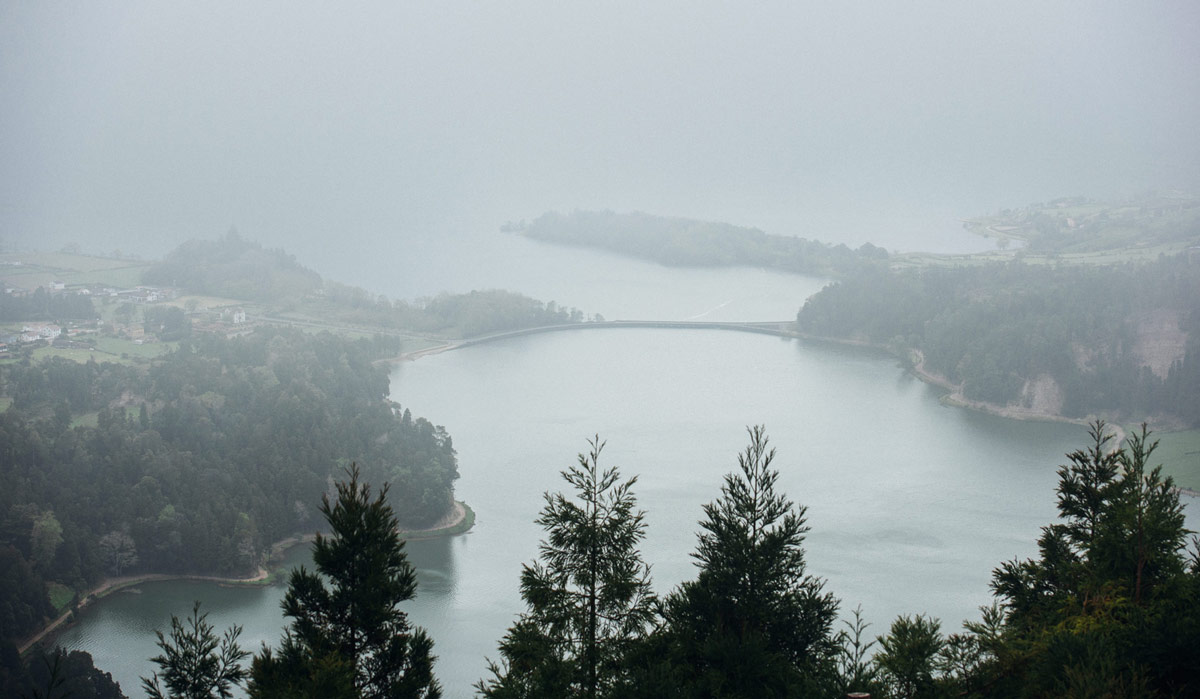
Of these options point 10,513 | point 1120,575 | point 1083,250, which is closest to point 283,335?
point 10,513

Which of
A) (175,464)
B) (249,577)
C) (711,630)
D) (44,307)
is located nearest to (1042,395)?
(249,577)

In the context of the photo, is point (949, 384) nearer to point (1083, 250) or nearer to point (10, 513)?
point (1083, 250)

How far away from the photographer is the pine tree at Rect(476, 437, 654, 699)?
13.6ft

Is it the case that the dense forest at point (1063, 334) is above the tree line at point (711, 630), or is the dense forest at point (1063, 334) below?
above

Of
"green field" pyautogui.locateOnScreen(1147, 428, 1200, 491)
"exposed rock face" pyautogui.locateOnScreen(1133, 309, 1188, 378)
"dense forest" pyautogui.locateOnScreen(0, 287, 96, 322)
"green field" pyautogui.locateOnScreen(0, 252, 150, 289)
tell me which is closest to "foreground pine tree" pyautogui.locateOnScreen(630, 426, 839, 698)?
"green field" pyautogui.locateOnScreen(1147, 428, 1200, 491)

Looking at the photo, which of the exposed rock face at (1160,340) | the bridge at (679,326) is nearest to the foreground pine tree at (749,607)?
the exposed rock face at (1160,340)

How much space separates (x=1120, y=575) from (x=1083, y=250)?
26.6m

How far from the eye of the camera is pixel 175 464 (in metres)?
13.0

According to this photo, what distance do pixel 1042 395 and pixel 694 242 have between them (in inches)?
828

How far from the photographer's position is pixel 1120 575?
481cm

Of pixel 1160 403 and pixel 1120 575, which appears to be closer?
pixel 1120 575

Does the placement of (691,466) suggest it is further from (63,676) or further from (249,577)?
(63,676)

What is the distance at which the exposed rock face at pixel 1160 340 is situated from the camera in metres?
19.2

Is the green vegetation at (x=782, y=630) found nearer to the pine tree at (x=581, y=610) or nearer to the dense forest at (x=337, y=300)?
the pine tree at (x=581, y=610)
